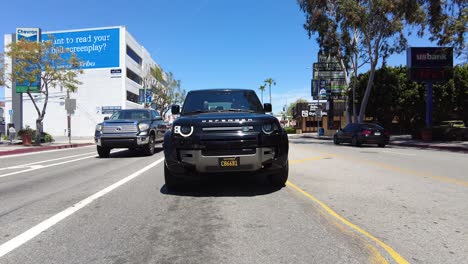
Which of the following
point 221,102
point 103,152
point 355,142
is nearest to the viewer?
point 221,102

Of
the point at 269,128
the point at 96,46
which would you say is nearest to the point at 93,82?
the point at 96,46

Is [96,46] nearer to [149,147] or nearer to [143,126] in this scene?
[149,147]

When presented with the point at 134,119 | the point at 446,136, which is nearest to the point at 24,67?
the point at 134,119

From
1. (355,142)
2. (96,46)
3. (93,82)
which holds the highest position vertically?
(96,46)

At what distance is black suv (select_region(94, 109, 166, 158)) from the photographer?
1326 centimetres

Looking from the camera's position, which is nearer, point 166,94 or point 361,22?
point 361,22

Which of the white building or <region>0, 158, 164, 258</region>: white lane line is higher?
the white building

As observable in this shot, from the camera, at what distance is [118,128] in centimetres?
1332

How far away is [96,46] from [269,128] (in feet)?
175

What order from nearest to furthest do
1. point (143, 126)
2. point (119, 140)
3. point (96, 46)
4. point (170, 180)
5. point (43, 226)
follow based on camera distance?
1. point (43, 226)
2. point (170, 180)
3. point (119, 140)
4. point (143, 126)
5. point (96, 46)

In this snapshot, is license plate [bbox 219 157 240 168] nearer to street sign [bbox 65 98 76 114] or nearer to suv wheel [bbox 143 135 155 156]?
suv wheel [bbox 143 135 155 156]

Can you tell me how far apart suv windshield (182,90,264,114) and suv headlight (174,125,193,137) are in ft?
4.56

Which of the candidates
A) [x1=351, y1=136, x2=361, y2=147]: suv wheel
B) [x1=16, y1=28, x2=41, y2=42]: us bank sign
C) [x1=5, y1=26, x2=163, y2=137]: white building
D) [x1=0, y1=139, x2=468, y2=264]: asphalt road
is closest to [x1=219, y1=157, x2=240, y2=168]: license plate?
[x1=0, y1=139, x2=468, y2=264]: asphalt road

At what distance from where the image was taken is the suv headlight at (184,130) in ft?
19.5
